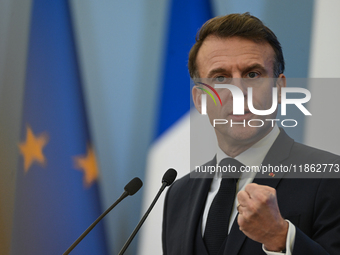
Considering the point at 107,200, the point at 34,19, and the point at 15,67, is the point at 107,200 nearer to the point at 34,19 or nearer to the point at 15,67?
the point at 15,67

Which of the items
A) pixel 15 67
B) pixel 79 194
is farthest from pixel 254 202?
pixel 15 67

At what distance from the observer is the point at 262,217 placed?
1173 mm

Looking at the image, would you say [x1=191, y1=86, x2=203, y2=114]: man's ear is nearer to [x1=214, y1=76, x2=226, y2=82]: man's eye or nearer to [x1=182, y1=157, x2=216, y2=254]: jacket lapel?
[x1=214, y1=76, x2=226, y2=82]: man's eye

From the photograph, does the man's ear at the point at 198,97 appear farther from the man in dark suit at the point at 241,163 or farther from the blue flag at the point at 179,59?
the blue flag at the point at 179,59

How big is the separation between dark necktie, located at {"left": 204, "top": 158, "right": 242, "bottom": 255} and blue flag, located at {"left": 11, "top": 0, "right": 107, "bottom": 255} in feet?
3.02

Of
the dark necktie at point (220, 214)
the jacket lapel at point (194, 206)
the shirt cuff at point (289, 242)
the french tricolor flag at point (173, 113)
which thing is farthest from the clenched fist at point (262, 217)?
the french tricolor flag at point (173, 113)

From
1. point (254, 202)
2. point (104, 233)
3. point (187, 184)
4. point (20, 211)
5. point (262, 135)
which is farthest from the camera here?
point (20, 211)

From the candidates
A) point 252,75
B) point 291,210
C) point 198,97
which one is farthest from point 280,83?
point 291,210

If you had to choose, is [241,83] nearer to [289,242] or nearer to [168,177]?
[168,177]

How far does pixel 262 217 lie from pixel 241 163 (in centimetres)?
59

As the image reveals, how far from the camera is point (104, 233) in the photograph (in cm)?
234

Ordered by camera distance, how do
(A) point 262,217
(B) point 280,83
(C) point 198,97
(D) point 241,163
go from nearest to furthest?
(A) point 262,217 < (D) point 241,163 < (B) point 280,83 < (C) point 198,97

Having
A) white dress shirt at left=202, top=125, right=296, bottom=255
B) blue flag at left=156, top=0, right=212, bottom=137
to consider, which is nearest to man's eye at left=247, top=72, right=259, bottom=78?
white dress shirt at left=202, top=125, right=296, bottom=255

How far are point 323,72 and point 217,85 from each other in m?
0.64
